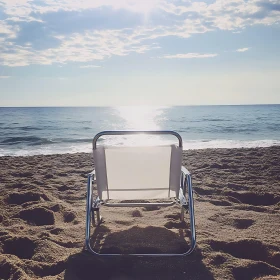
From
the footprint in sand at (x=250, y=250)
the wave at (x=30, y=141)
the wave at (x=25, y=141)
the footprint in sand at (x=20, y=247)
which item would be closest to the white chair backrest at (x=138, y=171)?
the footprint in sand at (x=250, y=250)

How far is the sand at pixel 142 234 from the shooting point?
7.69 feet

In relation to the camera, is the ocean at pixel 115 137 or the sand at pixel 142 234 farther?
the ocean at pixel 115 137

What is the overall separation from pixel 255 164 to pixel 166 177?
4209 mm

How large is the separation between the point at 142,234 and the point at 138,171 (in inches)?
23.6

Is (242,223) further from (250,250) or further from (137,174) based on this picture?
(137,174)

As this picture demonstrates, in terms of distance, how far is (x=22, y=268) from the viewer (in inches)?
92.1

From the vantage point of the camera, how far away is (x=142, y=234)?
2.97m

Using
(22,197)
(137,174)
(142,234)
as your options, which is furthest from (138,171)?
(22,197)

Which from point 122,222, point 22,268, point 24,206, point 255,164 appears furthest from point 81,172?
point 22,268

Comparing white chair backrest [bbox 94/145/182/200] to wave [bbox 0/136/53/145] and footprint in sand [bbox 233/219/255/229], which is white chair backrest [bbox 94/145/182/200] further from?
wave [bbox 0/136/53/145]

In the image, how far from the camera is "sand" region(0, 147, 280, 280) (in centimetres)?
234

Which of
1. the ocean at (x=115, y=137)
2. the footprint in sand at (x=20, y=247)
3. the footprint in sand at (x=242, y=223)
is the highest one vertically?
the footprint in sand at (x=20, y=247)

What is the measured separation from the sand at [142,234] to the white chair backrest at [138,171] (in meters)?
0.39

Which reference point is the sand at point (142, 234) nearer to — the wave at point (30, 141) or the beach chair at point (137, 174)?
the beach chair at point (137, 174)
